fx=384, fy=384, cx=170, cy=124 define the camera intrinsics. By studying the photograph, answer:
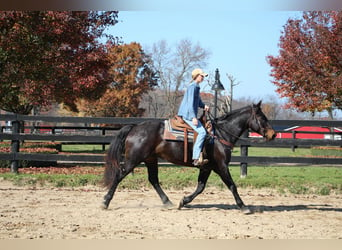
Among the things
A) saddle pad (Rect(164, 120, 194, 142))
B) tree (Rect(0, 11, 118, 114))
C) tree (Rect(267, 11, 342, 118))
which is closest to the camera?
saddle pad (Rect(164, 120, 194, 142))

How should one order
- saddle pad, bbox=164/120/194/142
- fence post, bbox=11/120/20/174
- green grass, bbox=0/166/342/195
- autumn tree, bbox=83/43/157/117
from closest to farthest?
saddle pad, bbox=164/120/194/142 → green grass, bbox=0/166/342/195 → fence post, bbox=11/120/20/174 → autumn tree, bbox=83/43/157/117

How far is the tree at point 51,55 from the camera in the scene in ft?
37.2

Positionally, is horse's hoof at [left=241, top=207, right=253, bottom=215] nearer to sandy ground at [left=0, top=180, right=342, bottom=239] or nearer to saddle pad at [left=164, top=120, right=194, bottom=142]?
sandy ground at [left=0, top=180, right=342, bottom=239]

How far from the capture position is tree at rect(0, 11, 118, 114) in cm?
1135

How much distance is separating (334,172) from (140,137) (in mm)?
7979

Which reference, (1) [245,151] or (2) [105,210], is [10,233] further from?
(1) [245,151]

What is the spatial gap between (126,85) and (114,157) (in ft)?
91.0

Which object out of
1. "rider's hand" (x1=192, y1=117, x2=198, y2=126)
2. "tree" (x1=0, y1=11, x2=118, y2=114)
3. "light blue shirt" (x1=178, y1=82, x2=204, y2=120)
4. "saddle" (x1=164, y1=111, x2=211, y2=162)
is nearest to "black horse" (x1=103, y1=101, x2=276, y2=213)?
"saddle" (x1=164, y1=111, x2=211, y2=162)

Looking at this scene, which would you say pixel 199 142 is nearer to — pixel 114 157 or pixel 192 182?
pixel 114 157

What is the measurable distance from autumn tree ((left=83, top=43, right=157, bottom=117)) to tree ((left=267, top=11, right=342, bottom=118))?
1707cm

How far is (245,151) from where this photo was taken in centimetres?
979

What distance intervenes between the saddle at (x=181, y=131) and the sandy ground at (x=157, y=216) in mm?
1172

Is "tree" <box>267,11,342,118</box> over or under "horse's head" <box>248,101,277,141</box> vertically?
over

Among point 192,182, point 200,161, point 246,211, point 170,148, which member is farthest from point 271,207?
point 192,182
